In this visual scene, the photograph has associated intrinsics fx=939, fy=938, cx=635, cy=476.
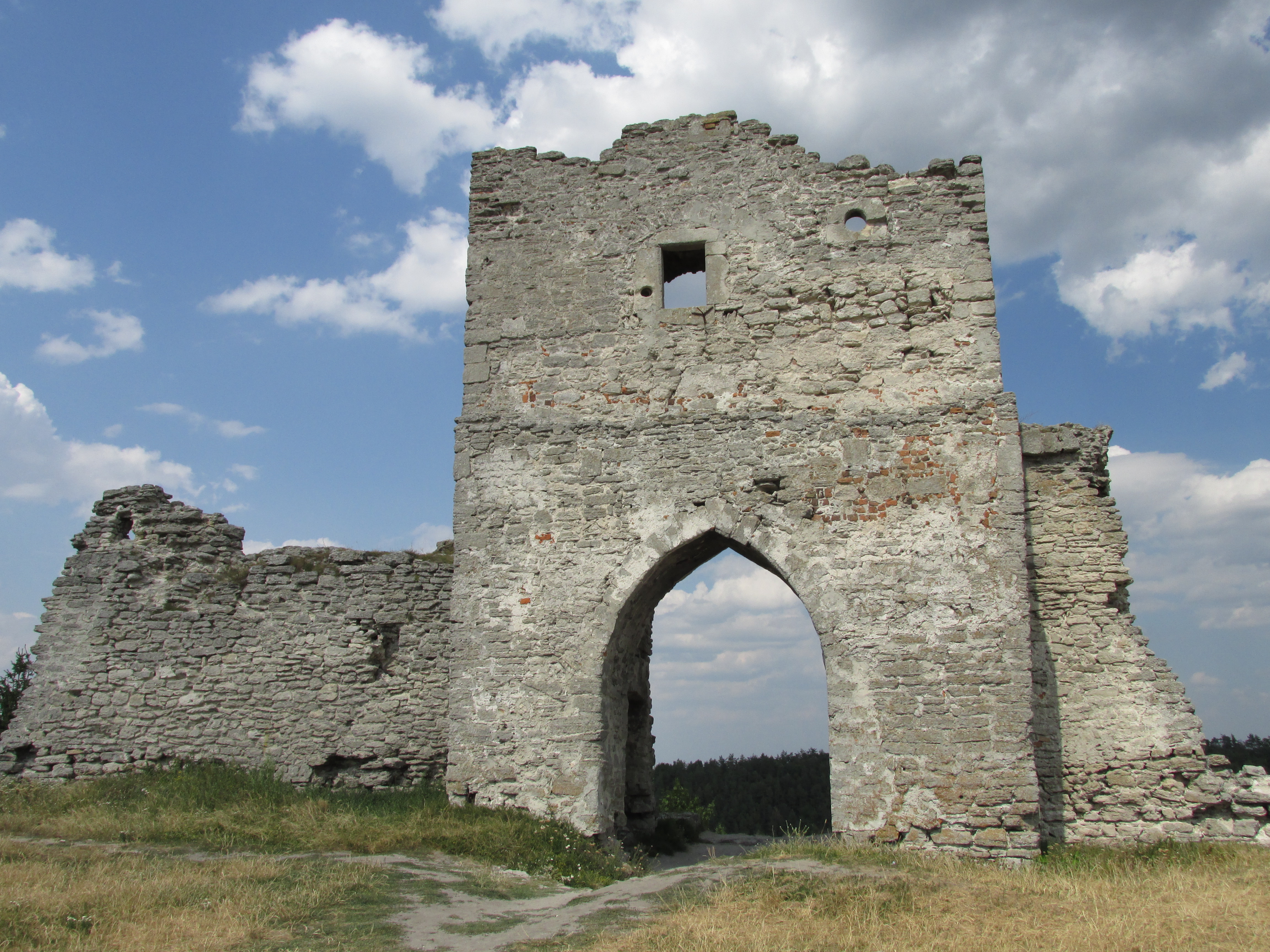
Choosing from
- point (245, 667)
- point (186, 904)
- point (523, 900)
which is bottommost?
point (523, 900)

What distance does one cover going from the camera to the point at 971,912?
580 cm

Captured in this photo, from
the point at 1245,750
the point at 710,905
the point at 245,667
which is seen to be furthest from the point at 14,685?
the point at 1245,750

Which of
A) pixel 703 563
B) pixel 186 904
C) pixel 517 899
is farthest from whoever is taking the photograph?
pixel 703 563

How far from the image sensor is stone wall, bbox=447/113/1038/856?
8.08 meters

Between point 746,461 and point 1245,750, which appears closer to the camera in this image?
point 746,461

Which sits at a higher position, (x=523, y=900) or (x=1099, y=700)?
(x=1099, y=700)

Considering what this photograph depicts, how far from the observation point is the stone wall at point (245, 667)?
10242 mm

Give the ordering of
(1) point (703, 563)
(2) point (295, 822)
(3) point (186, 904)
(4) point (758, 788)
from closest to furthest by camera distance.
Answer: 1. (3) point (186, 904)
2. (2) point (295, 822)
3. (1) point (703, 563)
4. (4) point (758, 788)

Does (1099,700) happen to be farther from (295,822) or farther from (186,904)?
(186,904)

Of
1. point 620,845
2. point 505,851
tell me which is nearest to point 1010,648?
point 620,845

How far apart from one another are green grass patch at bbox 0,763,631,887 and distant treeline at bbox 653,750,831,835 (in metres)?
5.69

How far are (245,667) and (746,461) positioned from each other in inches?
241

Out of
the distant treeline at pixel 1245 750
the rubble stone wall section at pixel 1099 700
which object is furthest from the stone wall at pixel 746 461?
the distant treeline at pixel 1245 750

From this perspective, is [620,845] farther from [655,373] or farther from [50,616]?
[50,616]
